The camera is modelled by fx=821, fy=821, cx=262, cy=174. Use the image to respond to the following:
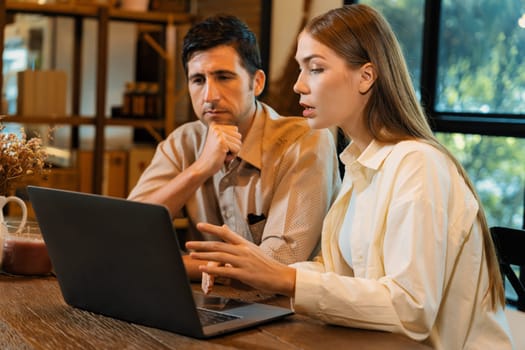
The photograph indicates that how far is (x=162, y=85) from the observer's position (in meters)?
4.64

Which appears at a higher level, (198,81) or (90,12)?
(90,12)

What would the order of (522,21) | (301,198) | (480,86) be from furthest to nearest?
(480,86), (522,21), (301,198)

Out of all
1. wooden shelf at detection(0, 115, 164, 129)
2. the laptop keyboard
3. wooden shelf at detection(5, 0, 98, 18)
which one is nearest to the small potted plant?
the laptop keyboard

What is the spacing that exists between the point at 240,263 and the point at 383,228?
31 centimetres

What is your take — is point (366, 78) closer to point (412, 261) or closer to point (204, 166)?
point (412, 261)

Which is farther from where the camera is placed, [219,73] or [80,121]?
[80,121]

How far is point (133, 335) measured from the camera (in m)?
1.33

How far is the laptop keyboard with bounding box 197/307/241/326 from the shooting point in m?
1.39

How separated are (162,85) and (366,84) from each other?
10.1 feet

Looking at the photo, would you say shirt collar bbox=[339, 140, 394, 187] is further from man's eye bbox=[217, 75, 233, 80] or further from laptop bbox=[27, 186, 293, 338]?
man's eye bbox=[217, 75, 233, 80]

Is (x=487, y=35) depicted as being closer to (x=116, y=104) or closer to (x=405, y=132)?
(x=405, y=132)

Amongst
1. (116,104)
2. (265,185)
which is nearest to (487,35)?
(265,185)

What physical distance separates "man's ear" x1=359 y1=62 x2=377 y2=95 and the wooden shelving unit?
2668 millimetres

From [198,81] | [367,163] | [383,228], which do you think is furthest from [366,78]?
[198,81]
